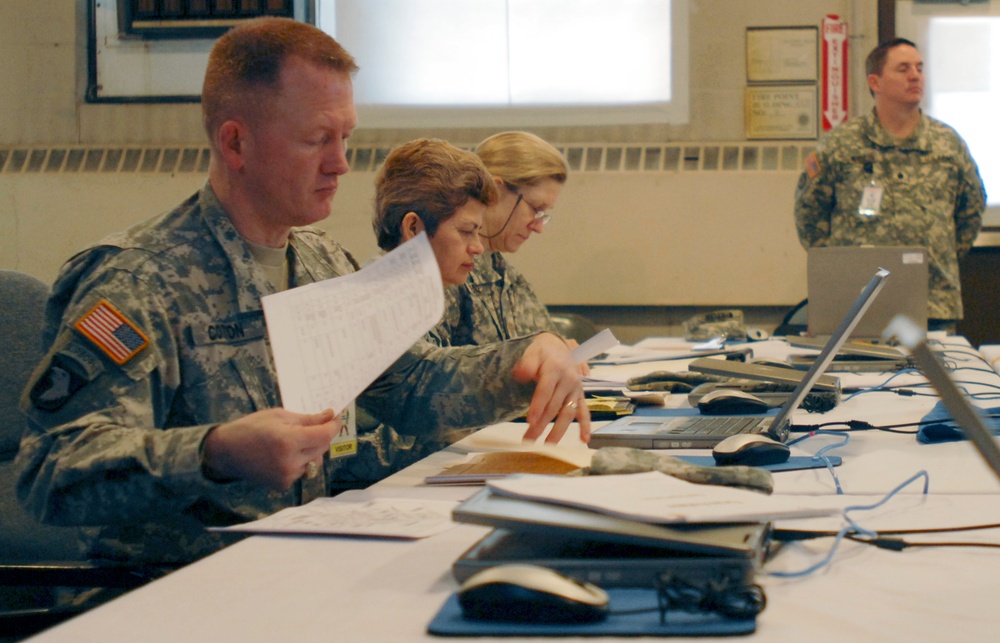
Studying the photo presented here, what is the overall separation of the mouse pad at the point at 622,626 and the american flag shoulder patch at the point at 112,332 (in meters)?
0.59

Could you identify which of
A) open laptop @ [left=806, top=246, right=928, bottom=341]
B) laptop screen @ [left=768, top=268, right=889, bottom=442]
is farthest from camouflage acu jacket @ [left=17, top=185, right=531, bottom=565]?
open laptop @ [left=806, top=246, right=928, bottom=341]

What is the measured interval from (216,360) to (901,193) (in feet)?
10.0

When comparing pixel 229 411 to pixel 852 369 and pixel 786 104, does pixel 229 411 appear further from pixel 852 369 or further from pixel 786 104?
pixel 786 104

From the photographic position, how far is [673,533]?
0.71 metres

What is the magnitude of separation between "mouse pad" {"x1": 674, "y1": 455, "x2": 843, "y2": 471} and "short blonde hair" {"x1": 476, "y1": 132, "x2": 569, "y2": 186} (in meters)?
1.23

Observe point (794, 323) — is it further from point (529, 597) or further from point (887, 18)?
point (529, 597)

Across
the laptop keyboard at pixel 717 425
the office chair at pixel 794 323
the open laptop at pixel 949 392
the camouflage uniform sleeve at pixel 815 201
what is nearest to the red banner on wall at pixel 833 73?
the camouflage uniform sleeve at pixel 815 201

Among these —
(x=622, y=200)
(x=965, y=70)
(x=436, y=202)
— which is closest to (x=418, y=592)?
(x=436, y=202)

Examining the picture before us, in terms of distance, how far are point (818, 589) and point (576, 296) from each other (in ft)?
11.0

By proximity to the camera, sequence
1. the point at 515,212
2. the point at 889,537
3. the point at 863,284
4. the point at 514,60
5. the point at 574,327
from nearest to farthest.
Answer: the point at 889,537 < the point at 515,212 < the point at 863,284 < the point at 574,327 < the point at 514,60

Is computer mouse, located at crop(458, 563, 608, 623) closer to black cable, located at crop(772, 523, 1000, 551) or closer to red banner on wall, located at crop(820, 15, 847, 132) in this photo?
black cable, located at crop(772, 523, 1000, 551)

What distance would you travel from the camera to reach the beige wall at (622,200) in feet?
13.1

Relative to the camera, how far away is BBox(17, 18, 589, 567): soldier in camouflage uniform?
40.6 inches

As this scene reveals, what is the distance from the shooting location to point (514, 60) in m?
4.14
